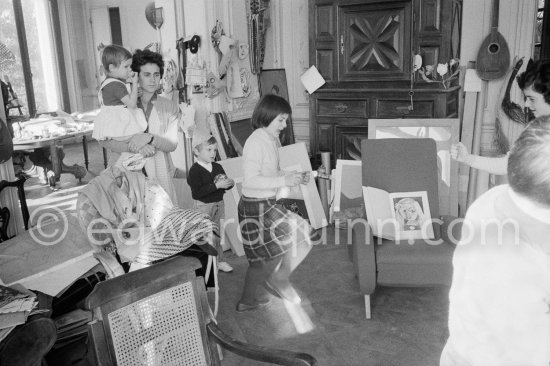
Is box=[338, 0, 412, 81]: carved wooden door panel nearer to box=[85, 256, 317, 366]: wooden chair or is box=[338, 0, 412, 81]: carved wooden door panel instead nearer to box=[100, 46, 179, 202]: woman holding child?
box=[100, 46, 179, 202]: woman holding child

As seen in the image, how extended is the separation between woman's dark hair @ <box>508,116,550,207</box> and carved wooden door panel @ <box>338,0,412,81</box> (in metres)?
4.01

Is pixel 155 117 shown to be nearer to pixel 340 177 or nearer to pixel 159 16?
pixel 159 16

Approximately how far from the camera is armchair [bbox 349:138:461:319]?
329 cm

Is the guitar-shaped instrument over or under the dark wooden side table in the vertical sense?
over

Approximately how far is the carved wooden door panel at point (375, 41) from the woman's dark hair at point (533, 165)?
401 centimetres

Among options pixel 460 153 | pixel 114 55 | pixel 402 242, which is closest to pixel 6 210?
pixel 114 55

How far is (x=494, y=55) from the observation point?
5.04 m

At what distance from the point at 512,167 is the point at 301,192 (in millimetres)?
4144

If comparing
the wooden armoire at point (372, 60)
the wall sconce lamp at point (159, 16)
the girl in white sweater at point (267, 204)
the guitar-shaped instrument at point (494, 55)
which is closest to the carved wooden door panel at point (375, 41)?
the wooden armoire at point (372, 60)

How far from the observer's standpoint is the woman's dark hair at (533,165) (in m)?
0.97

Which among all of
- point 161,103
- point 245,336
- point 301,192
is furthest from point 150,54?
point 301,192

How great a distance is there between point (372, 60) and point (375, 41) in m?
0.18

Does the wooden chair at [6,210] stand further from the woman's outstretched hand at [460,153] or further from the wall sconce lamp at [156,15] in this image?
the woman's outstretched hand at [460,153]

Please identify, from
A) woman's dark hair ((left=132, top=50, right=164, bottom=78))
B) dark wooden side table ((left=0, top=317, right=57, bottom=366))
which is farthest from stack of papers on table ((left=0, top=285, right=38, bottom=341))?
woman's dark hair ((left=132, top=50, right=164, bottom=78))
